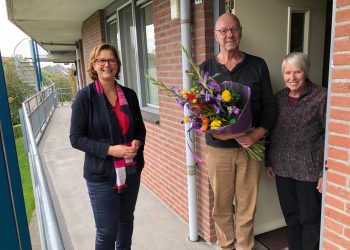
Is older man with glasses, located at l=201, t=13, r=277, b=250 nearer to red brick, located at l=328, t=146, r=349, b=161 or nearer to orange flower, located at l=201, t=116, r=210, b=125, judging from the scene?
orange flower, located at l=201, t=116, r=210, b=125

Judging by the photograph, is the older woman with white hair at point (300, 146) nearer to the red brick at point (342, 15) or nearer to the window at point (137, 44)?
the red brick at point (342, 15)

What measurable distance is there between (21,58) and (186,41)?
66.6ft

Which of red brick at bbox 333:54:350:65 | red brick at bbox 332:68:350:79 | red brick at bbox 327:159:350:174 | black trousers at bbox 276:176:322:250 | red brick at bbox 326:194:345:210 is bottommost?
Answer: black trousers at bbox 276:176:322:250

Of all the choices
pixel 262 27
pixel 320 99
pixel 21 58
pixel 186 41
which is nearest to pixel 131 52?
pixel 186 41

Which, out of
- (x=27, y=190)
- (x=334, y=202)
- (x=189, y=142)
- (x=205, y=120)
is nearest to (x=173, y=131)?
(x=189, y=142)

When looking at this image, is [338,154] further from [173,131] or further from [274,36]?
[173,131]

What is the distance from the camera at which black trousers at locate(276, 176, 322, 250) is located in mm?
2182

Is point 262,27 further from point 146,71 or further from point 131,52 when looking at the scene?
point 131,52

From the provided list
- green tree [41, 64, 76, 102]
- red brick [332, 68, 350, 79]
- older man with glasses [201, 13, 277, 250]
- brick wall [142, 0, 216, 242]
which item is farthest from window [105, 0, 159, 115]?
green tree [41, 64, 76, 102]

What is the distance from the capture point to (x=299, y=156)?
2.19 m

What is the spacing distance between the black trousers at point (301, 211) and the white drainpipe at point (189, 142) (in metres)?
0.82

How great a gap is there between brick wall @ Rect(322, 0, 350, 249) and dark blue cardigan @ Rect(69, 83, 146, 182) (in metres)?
1.31

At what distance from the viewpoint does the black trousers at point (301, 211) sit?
218cm

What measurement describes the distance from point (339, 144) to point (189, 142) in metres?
1.46
